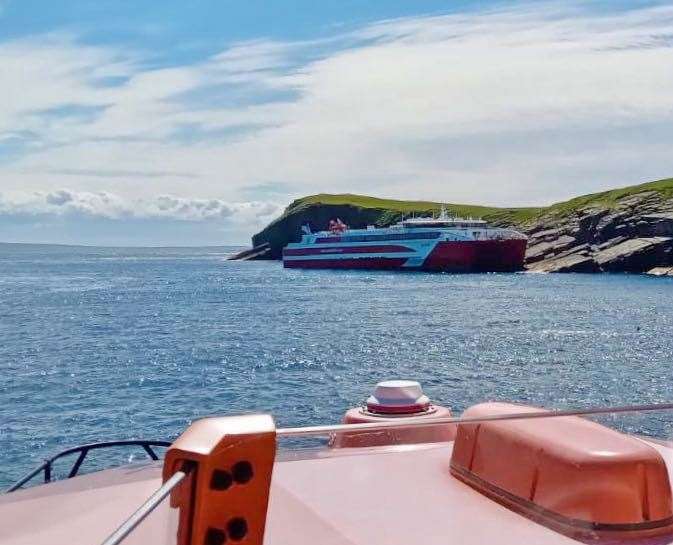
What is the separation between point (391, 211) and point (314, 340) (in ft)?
445

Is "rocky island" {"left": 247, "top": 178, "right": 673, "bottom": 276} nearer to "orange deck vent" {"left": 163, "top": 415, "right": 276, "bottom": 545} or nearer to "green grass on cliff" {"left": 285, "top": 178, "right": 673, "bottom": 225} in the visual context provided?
"green grass on cliff" {"left": 285, "top": 178, "right": 673, "bottom": 225}

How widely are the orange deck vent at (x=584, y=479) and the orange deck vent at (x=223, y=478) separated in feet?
6.16

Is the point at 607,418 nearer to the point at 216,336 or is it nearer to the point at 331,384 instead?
the point at 331,384

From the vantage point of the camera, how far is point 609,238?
119125 mm

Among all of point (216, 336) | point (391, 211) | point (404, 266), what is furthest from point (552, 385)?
point (391, 211)

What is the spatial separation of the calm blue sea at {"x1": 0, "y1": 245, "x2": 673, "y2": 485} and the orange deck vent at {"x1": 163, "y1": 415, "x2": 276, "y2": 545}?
65.5ft

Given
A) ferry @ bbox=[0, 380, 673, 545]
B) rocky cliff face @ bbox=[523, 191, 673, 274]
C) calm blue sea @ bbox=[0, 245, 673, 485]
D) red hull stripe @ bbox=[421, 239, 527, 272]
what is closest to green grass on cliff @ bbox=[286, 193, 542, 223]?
rocky cliff face @ bbox=[523, 191, 673, 274]

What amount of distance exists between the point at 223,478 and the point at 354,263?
119 m

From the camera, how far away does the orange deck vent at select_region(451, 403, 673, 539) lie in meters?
3.82

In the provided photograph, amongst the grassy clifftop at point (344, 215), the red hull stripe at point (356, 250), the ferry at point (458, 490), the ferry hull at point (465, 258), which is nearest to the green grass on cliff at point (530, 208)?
the grassy clifftop at point (344, 215)

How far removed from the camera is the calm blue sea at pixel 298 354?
2956 cm

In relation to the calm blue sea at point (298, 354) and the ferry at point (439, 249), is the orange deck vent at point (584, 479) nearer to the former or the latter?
the calm blue sea at point (298, 354)

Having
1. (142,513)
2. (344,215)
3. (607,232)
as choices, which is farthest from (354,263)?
(142,513)

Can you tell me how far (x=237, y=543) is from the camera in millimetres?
2414
